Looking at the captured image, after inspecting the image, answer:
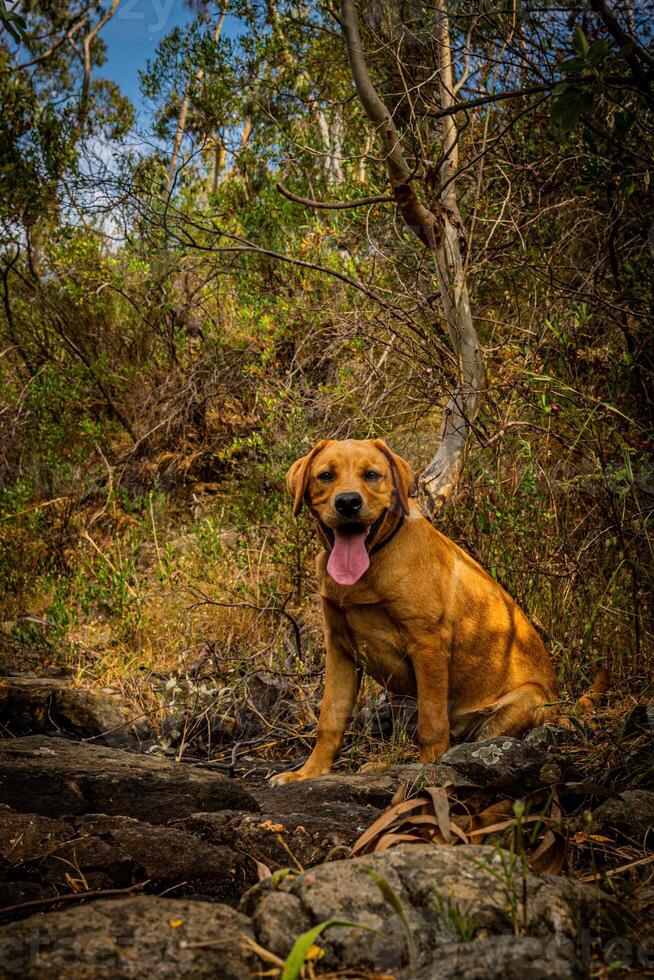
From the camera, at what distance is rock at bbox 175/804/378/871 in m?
2.37

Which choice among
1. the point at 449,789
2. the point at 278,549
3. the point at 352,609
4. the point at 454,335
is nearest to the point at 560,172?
the point at 454,335

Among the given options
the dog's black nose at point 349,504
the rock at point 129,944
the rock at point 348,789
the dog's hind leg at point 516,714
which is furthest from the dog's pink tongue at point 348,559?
the rock at point 129,944

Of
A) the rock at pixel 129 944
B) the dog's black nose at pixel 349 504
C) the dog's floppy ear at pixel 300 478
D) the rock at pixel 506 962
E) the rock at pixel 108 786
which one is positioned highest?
the dog's floppy ear at pixel 300 478

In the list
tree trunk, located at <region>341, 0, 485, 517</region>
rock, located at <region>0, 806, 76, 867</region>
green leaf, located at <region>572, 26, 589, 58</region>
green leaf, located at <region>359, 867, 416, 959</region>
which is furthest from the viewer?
tree trunk, located at <region>341, 0, 485, 517</region>

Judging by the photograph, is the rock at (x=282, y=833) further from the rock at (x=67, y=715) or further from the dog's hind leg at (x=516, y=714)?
the rock at (x=67, y=715)

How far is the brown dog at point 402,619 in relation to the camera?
352cm

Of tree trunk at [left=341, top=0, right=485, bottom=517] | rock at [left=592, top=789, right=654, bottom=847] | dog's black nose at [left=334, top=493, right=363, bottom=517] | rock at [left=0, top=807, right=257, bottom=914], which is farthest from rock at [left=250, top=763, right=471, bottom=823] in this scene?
tree trunk at [left=341, top=0, right=485, bottom=517]

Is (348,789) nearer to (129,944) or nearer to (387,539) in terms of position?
(387,539)

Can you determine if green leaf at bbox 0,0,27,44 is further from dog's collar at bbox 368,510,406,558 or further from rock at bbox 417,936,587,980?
rock at bbox 417,936,587,980

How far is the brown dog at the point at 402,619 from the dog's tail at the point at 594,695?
0.20m

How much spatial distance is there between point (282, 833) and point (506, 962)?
133 centimetres

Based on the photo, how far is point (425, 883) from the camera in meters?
1.61

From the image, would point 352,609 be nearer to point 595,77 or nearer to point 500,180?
point 595,77

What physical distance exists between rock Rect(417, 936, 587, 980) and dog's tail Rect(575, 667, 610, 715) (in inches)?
86.0
